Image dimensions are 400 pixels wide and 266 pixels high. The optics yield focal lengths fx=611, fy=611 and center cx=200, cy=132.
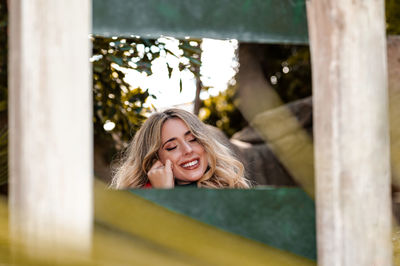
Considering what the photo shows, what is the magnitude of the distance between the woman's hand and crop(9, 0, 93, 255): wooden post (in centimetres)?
198

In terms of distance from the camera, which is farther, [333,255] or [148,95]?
[148,95]

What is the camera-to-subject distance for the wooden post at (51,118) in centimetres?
120

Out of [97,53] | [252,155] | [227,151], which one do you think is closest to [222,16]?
[227,151]

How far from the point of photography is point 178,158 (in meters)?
3.35

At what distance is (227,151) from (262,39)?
1.91m

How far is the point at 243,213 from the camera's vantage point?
167 centimetres

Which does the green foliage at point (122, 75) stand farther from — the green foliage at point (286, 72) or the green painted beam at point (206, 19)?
the green foliage at point (286, 72)

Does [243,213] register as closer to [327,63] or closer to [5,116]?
[327,63]

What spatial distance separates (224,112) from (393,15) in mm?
4860

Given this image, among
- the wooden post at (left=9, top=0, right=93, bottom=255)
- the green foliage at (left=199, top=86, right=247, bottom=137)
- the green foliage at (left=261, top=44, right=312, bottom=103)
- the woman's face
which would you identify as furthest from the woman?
the green foliage at (left=199, top=86, right=247, bottom=137)

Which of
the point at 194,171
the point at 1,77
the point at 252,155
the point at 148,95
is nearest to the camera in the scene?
the point at 194,171

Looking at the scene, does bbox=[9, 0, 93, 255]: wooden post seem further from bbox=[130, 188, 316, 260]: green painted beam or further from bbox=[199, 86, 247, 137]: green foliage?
bbox=[199, 86, 247, 137]: green foliage

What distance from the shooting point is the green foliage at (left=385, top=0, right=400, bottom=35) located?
4.66 metres

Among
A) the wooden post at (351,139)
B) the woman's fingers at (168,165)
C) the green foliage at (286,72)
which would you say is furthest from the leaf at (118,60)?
the green foliage at (286,72)
